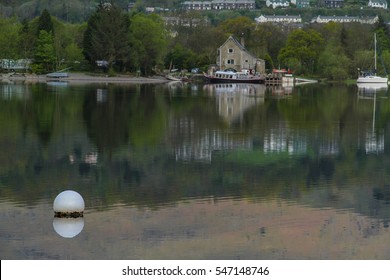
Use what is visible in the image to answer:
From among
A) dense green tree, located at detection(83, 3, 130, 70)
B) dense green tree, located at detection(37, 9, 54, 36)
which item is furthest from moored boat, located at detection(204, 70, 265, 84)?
dense green tree, located at detection(37, 9, 54, 36)

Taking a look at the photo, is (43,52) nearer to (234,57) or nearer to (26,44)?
(26,44)

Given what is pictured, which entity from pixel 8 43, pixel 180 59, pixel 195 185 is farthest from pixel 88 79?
pixel 195 185

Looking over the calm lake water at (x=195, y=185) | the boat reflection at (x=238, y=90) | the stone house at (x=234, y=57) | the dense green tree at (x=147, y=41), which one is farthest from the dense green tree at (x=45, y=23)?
the calm lake water at (x=195, y=185)

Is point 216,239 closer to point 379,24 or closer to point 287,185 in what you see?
point 287,185

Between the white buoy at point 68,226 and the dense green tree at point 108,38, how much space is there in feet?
214

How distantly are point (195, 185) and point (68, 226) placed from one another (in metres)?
5.10

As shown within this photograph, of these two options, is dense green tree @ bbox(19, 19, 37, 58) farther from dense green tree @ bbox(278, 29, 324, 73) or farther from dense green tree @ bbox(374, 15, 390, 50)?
dense green tree @ bbox(374, 15, 390, 50)

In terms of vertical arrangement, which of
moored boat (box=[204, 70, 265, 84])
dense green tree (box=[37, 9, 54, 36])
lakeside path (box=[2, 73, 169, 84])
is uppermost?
dense green tree (box=[37, 9, 54, 36])

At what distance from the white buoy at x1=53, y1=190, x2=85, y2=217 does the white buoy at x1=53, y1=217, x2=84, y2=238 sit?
0.11 m

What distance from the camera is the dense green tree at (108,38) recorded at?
82312 millimetres

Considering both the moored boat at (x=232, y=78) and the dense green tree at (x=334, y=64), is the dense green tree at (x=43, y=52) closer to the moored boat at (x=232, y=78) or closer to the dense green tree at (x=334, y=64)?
the moored boat at (x=232, y=78)

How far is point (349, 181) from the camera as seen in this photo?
22.6 m

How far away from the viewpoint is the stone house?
98750 mm
